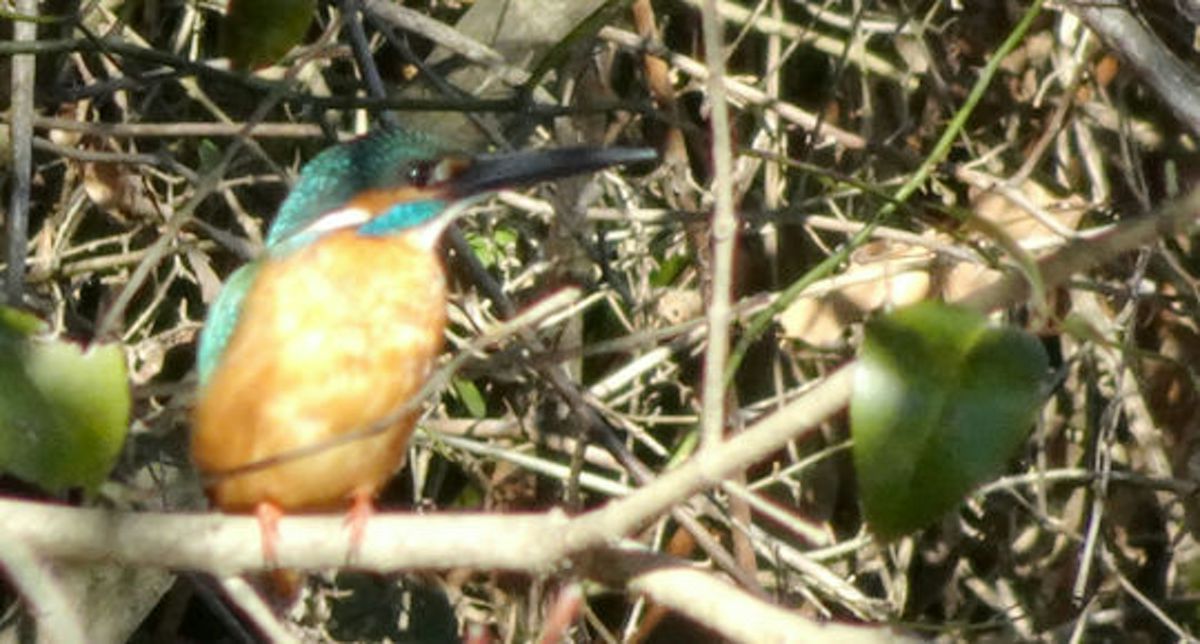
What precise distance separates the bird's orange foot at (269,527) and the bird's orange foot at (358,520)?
79 millimetres

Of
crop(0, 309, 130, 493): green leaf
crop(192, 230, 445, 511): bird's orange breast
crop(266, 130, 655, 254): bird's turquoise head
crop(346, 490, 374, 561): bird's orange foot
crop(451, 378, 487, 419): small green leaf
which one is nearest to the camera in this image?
crop(0, 309, 130, 493): green leaf

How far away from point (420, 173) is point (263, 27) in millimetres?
332

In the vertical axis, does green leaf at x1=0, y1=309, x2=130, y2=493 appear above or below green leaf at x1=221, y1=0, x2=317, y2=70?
below

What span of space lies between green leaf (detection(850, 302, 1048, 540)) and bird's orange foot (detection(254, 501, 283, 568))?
2.48 feet

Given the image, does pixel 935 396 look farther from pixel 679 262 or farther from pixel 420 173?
pixel 679 262

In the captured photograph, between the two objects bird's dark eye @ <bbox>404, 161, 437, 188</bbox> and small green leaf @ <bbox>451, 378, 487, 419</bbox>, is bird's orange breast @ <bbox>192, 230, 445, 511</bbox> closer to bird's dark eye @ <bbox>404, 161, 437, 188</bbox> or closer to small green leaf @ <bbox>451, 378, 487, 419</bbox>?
bird's dark eye @ <bbox>404, 161, 437, 188</bbox>

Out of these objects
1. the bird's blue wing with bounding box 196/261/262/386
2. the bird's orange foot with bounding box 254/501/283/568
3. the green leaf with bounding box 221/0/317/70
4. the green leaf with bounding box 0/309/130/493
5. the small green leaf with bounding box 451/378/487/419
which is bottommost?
the small green leaf with bounding box 451/378/487/419

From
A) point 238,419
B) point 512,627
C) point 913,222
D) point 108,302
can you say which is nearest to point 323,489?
point 238,419

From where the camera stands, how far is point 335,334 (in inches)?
110

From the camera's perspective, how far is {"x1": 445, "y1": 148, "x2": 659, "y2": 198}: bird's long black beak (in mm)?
2875

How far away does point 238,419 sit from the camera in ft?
9.17

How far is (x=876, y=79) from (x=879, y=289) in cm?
53

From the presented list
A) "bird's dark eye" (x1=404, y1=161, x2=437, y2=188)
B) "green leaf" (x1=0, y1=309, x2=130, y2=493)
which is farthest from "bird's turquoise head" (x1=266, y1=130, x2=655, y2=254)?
"green leaf" (x1=0, y1=309, x2=130, y2=493)

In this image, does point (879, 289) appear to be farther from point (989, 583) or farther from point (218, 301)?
point (218, 301)
